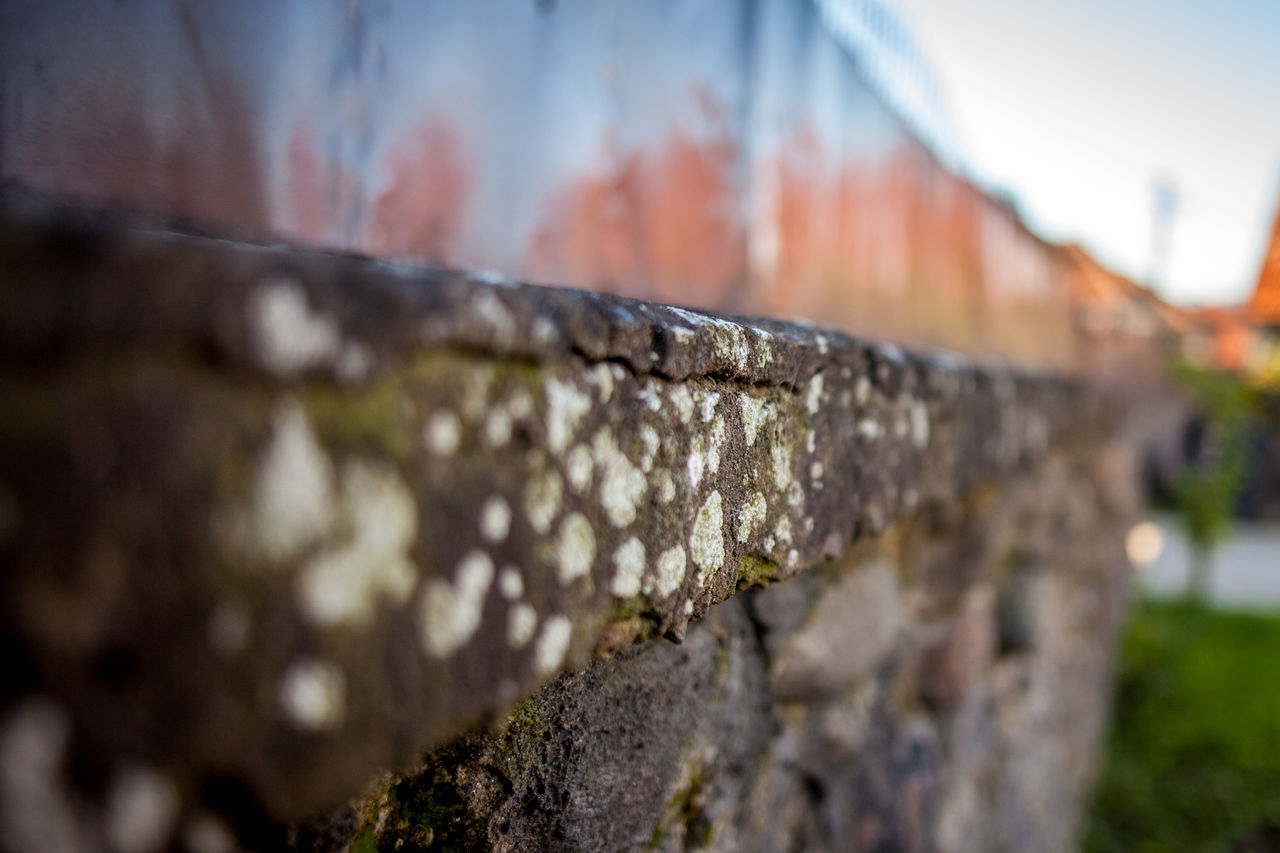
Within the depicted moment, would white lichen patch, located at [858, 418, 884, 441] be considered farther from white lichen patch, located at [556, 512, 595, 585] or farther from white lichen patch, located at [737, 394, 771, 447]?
white lichen patch, located at [556, 512, 595, 585]

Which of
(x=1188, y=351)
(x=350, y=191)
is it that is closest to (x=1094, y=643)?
(x=350, y=191)

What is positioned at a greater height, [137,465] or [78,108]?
[78,108]

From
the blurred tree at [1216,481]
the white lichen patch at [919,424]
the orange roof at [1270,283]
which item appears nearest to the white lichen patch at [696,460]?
the white lichen patch at [919,424]

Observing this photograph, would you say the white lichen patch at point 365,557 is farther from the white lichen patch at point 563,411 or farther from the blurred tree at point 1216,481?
the blurred tree at point 1216,481

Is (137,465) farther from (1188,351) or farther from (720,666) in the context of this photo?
(1188,351)

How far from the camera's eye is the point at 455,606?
39 centimetres

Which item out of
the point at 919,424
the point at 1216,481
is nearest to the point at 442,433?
the point at 919,424

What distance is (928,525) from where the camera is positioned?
1521 mm

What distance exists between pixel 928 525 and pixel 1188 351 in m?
8.86

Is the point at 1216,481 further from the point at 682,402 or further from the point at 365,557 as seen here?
the point at 365,557

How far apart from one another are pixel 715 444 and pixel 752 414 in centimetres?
7

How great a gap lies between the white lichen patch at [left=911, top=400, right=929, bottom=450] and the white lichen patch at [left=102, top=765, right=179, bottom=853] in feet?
3.03

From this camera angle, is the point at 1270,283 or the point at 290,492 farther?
the point at 1270,283

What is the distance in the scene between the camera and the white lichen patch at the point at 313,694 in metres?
0.33
